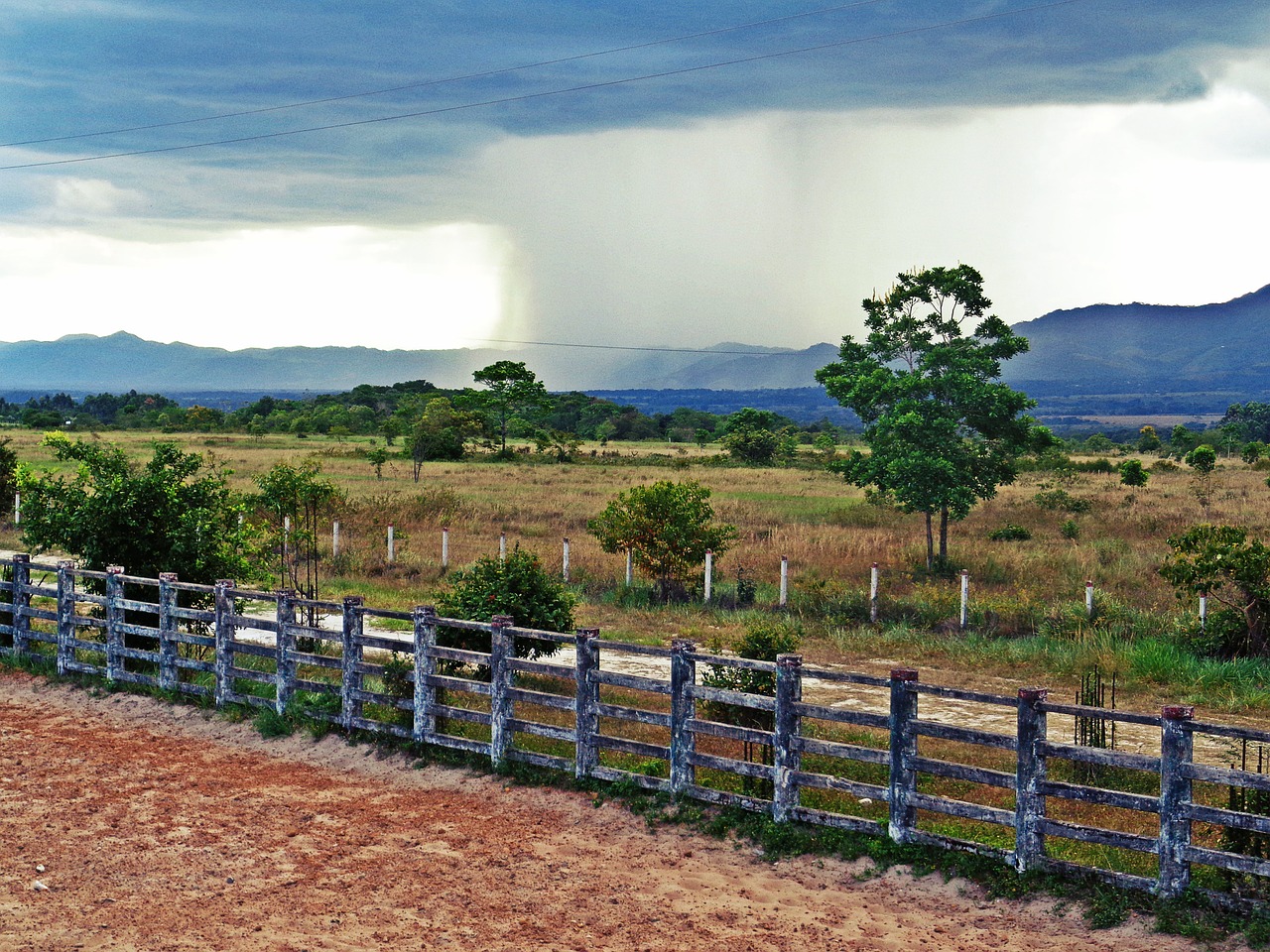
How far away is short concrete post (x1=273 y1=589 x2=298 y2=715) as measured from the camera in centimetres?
1365

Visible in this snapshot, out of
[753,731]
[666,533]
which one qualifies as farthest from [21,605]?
[666,533]

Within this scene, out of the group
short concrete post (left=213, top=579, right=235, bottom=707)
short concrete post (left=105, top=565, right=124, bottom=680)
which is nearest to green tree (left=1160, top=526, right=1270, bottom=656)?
short concrete post (left=213, top=579, right=235, bottom=707)

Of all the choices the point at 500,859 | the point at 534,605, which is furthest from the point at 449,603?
the point at 500,859

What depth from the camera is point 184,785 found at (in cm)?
1174

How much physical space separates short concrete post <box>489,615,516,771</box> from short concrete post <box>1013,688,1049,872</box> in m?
4.87

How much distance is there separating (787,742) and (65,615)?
10.7 m

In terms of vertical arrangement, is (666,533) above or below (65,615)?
above

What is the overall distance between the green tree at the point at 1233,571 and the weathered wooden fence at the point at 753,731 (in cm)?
491

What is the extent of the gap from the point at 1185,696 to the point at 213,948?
13.9 m

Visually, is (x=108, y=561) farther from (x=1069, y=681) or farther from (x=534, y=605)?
(x=1069, y=681)

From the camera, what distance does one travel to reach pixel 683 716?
1073 centimetres

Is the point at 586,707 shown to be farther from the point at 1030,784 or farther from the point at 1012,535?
the point at 1012,535

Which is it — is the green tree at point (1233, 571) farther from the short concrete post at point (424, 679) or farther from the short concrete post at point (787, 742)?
the short concrete post at point (424, 679)

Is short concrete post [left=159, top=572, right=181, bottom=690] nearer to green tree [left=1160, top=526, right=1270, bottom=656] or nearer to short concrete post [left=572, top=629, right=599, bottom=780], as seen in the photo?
short concrete post [left=572, top=629, right=599, bottom=780]
